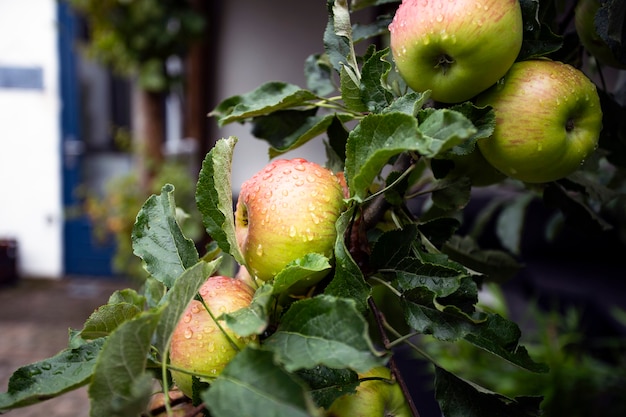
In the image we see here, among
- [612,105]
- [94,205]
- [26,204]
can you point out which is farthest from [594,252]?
[26,204]

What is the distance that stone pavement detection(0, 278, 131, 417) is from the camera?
8.37 ft

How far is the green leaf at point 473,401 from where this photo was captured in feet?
1.51

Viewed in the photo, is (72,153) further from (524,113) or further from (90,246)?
(524,113)

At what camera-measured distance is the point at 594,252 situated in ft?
8.84

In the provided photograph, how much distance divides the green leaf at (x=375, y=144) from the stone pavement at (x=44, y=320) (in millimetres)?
2414

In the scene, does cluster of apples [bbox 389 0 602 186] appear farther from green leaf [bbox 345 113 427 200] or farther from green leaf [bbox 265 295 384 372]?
green leaf [bbox 265 295 384 372]

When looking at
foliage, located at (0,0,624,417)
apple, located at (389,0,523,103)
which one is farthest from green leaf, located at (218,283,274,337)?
apple, located at (389,0,523,103)

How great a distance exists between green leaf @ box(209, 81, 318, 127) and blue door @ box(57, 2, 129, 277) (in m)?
3.72

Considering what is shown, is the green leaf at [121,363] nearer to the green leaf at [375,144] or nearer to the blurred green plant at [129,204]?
the green leaf at [375,144]

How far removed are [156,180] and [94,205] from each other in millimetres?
470

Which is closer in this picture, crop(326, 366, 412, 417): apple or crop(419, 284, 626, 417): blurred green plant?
crop(326, 366, 412, 417): apple

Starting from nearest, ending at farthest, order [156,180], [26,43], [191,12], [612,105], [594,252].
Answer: [612,105] < [594,252] < [191,12] < [156,180] < [26,43]

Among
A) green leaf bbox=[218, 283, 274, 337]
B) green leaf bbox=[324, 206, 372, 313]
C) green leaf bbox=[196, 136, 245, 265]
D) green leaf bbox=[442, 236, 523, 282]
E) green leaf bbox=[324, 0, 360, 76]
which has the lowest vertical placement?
green leaf bbox=[442, 236, 523, 282]

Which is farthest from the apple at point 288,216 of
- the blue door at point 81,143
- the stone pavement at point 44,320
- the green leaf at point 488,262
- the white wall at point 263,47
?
the blue door at point 81,143
